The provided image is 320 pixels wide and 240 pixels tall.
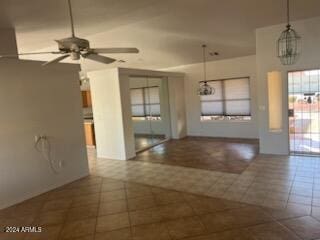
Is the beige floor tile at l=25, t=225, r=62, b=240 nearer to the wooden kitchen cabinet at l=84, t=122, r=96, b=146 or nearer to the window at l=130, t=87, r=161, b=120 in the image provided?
the window at l=130, t=87, r=161, b=120

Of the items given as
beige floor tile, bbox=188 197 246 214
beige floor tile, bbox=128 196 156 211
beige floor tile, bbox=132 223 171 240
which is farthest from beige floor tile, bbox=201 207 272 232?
beige floor tile, bbox=128 196 156 211

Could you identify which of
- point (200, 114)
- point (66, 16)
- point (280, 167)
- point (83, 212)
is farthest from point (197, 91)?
point (83, 212)

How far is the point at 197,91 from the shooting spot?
8.52m

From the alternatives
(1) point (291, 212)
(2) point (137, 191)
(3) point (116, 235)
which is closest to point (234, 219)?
(1) point (291, 212)

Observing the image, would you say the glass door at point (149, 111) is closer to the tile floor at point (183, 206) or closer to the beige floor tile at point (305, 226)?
the tile floor at point (183, 206)

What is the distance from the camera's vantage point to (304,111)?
5441 millimetres

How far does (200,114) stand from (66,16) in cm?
589

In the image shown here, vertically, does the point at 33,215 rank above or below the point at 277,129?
below

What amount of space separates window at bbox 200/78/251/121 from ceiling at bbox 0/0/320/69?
3.81 feet

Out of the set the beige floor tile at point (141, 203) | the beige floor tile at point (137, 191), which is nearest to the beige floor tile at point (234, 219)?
the beige floor tile at point (141, 203)

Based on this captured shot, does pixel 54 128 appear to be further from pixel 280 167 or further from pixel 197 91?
pixel 197 91

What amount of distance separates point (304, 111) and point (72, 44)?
5309mm

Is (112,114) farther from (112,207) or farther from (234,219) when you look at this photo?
(234,219)

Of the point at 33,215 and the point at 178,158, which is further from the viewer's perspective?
the point at 178,158
